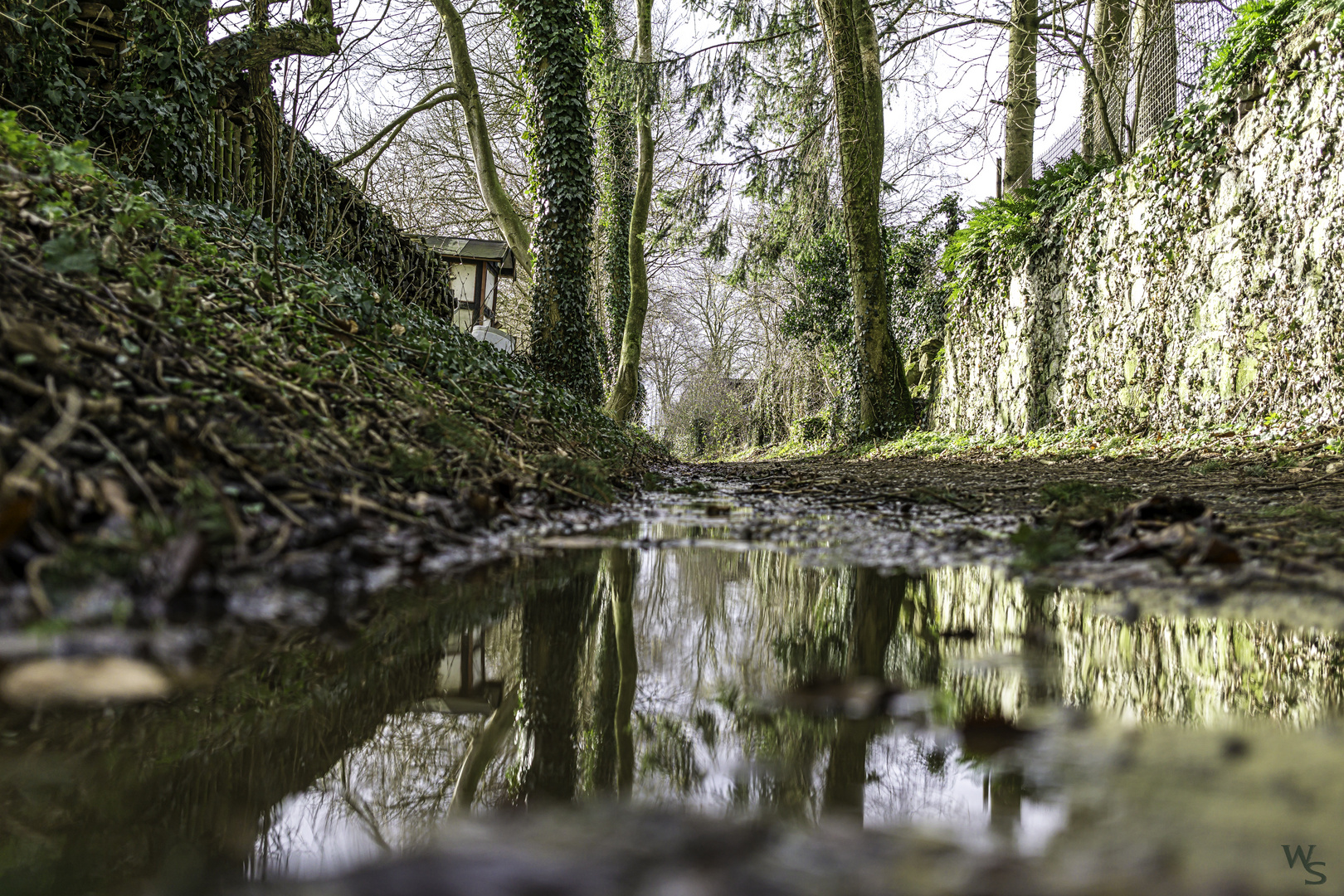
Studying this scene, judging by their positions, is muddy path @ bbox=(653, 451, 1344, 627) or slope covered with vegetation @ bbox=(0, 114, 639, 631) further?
muddy path @ bbox=(653, 451, 1344, 627)

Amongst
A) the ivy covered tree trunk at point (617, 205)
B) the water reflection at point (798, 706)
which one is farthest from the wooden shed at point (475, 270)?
the water reflection at point (798, 706)

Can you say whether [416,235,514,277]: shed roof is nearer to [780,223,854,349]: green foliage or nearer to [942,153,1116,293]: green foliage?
[780,223,854,349]: green foliage

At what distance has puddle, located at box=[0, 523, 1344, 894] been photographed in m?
0.64

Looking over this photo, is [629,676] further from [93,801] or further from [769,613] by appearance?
[93,801]

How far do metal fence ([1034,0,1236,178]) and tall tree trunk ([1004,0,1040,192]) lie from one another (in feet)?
2.40

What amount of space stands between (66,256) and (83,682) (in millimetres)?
1632

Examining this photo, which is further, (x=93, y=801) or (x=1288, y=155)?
(x=1288, y=155)

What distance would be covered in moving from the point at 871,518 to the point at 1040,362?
7263 mm

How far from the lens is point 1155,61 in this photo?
8.94 meters

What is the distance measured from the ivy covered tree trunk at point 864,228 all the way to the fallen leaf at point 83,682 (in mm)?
10552

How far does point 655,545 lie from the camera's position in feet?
7.75

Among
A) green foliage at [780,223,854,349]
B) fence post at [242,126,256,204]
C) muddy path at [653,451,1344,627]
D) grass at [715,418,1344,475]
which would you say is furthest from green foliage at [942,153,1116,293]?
fence post at [242,126,256,204]

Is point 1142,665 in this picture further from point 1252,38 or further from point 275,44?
point 1252,38

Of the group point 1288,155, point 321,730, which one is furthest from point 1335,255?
point 321,730
